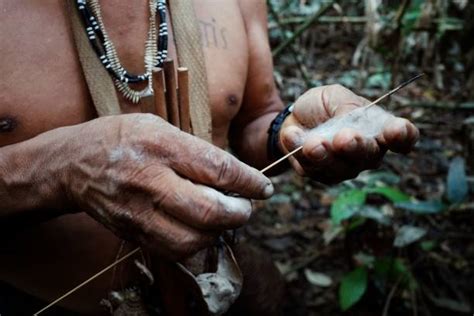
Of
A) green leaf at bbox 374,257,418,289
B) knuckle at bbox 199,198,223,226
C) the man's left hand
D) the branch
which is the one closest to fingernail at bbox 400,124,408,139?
the man's left hand

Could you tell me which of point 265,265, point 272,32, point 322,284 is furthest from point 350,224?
point 272,32

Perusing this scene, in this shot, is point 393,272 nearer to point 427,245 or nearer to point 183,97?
point 427,245

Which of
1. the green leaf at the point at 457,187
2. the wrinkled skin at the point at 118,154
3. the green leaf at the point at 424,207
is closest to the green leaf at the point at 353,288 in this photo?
the green leaf at the point at 424,207

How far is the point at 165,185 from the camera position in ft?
2.31

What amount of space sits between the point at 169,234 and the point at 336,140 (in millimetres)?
344

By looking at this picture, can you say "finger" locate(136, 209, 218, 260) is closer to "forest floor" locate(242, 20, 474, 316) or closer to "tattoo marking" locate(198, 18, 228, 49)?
"tattoo marking" locate(198, 18, 228, 49)

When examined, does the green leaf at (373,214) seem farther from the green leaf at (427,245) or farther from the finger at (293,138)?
the finger at (293,138)

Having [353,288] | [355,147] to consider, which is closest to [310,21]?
[353,288]

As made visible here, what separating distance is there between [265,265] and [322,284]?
0.65 metres

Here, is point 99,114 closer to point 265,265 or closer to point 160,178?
point 160,178

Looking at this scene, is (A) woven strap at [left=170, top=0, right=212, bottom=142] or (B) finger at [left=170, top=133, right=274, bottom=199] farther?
(A) woven strap at [left=170, top=0, right=212, bottom=142]

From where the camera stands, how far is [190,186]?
0.71m

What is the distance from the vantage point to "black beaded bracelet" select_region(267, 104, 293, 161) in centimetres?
117

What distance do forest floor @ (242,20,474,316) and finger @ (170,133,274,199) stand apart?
1015mm
